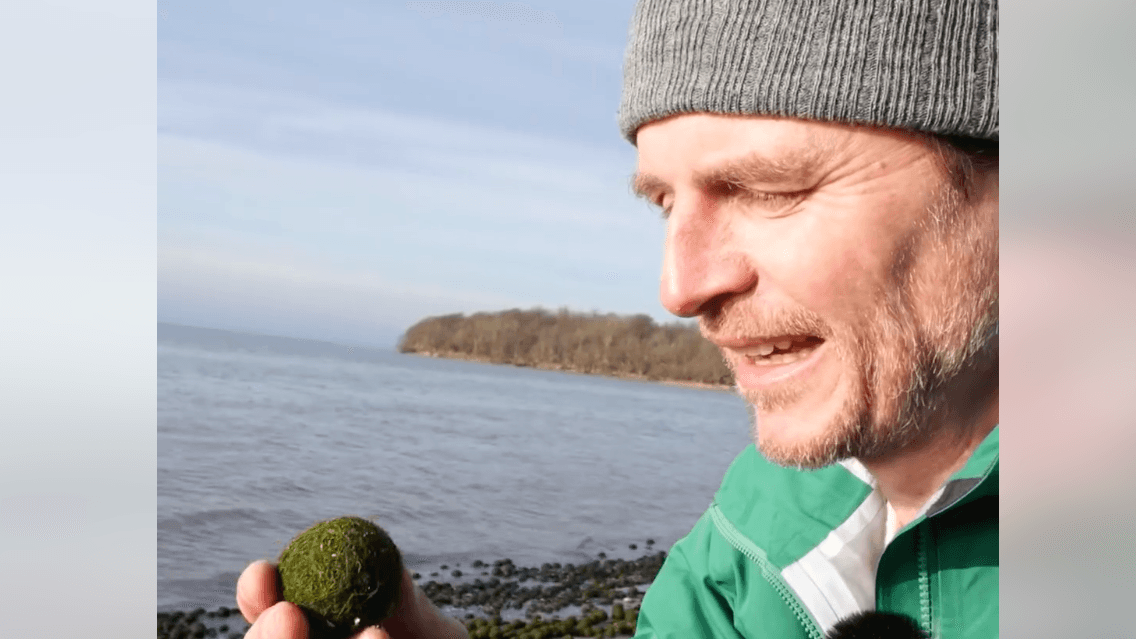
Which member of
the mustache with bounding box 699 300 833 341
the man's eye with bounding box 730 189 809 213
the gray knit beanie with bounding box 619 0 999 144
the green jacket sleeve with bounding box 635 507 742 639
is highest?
the gray knit beanie with bounding box 619 0 999 144

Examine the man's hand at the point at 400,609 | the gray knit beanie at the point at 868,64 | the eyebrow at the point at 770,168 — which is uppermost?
the gray knit beanie at the point at 868,64

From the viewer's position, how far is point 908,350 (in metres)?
1.52

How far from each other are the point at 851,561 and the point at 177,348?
5893 centimetres

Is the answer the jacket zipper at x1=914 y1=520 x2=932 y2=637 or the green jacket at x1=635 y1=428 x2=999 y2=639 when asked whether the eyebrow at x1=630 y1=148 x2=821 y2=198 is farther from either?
the jacket zipper at x1=914 y1=520 x2=932 y2=637

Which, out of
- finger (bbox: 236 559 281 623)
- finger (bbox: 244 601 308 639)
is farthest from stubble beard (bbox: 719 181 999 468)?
finger (bbox: 236 559 281 623)

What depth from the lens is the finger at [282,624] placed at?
142 centimetres

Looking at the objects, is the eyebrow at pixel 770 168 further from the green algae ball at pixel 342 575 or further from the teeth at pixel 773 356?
the green algae ball at pixel 342 575

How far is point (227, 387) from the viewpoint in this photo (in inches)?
1470

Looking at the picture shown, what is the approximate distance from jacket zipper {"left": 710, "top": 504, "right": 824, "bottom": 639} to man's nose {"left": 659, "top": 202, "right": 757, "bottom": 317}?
0.75m

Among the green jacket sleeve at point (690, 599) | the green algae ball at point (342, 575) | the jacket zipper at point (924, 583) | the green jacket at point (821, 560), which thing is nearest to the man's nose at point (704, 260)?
the green jacket at point (821, 560)

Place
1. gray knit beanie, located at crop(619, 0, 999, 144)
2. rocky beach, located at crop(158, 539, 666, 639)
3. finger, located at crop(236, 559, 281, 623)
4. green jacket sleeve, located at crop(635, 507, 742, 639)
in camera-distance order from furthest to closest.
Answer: rocky beach, located at crop(158, 539, 666, 639) < green jacket sleeve, located at crop(635, 507, 742, 639) < finger, located at crop(236, 559, 281, 623) < gray knit beanie, located at crop(619, 0, 999, 144)

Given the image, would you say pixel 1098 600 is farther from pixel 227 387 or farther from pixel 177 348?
pixel 177 348

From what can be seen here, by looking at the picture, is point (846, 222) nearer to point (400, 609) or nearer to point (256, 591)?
point (400, 609)

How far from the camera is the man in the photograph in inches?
53.9
